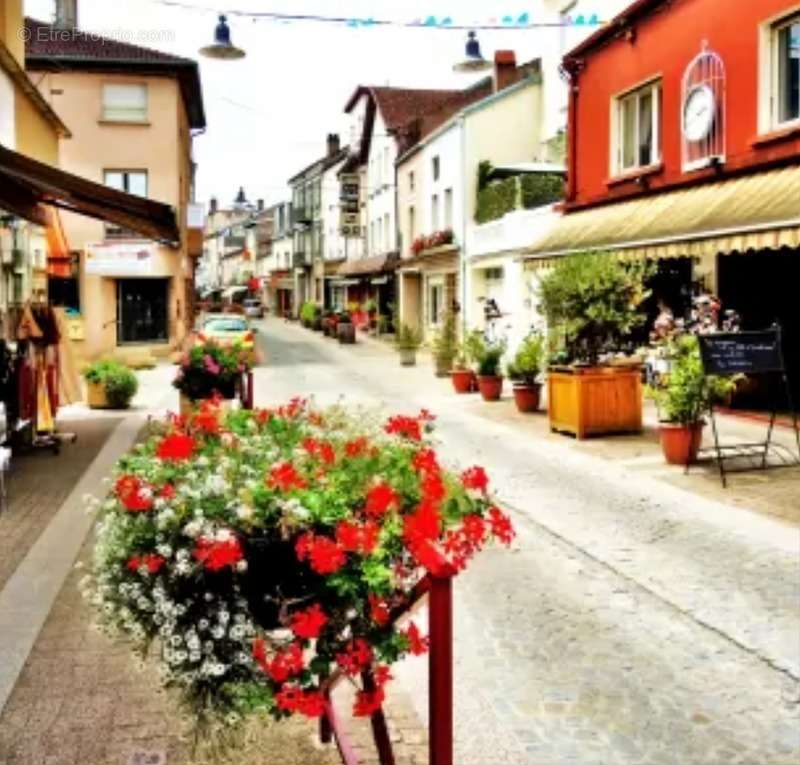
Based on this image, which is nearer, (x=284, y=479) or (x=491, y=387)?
(x=284, y=479)

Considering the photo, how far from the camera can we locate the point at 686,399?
33.2ft

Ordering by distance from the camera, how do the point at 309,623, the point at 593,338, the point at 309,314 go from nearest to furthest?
the point at 309,623
the point at 593,338
the point at 309,314

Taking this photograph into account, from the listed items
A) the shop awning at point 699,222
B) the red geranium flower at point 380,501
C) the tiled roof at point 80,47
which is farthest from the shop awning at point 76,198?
the tiled roof at point 80,47

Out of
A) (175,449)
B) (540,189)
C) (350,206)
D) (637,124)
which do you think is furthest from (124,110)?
(175,449)

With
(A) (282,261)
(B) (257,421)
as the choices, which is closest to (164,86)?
(B) (257,421)

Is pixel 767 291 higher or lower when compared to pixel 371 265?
lower

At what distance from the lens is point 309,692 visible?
306cm

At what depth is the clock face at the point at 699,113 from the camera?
561 inches

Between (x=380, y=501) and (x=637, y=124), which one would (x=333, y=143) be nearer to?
(x=637, y=124)

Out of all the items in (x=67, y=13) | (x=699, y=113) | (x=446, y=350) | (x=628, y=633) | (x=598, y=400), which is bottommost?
(x=628, y=633)

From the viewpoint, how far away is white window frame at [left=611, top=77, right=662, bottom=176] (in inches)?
647

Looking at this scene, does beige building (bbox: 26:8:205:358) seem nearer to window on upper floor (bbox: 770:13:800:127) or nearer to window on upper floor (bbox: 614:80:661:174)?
window on upper floor (bbox: 614:80:661:174)

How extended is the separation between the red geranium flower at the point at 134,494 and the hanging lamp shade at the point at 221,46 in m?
13.5

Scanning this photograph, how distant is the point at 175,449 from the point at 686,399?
7.82 meters
